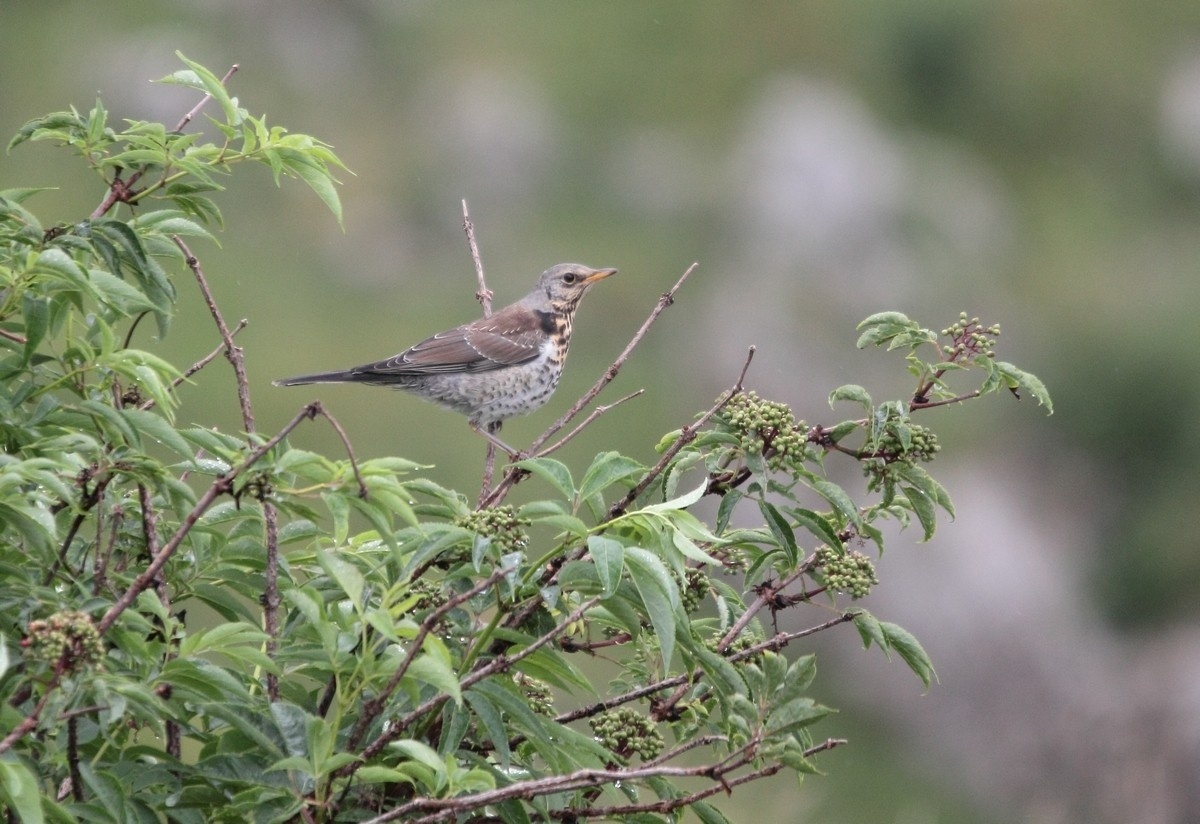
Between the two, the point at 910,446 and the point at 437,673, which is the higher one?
the point at 910,446

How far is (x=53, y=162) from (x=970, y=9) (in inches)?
458

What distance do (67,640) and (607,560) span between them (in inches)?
32.7

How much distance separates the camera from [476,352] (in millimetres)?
6984

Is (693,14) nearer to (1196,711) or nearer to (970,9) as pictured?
(970,9)

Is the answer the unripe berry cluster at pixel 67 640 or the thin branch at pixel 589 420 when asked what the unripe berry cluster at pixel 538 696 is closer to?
the thin branch at pixel 589 420

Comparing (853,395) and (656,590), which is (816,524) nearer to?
(853,395)

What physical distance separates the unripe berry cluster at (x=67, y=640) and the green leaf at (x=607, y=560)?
0.77 meters

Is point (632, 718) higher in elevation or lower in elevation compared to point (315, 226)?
lower

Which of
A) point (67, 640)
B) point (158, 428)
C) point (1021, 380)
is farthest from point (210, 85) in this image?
point (1021, 380)

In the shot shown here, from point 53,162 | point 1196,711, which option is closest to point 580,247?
point 53,162

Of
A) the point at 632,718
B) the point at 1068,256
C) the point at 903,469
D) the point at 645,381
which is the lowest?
the point at 632,718

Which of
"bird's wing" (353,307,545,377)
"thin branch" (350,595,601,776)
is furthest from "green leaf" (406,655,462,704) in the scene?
"bird's wing" (353,307,545,377)

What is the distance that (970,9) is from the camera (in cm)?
1922

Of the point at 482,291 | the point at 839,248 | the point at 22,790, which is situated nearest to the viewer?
the point at 22,790
